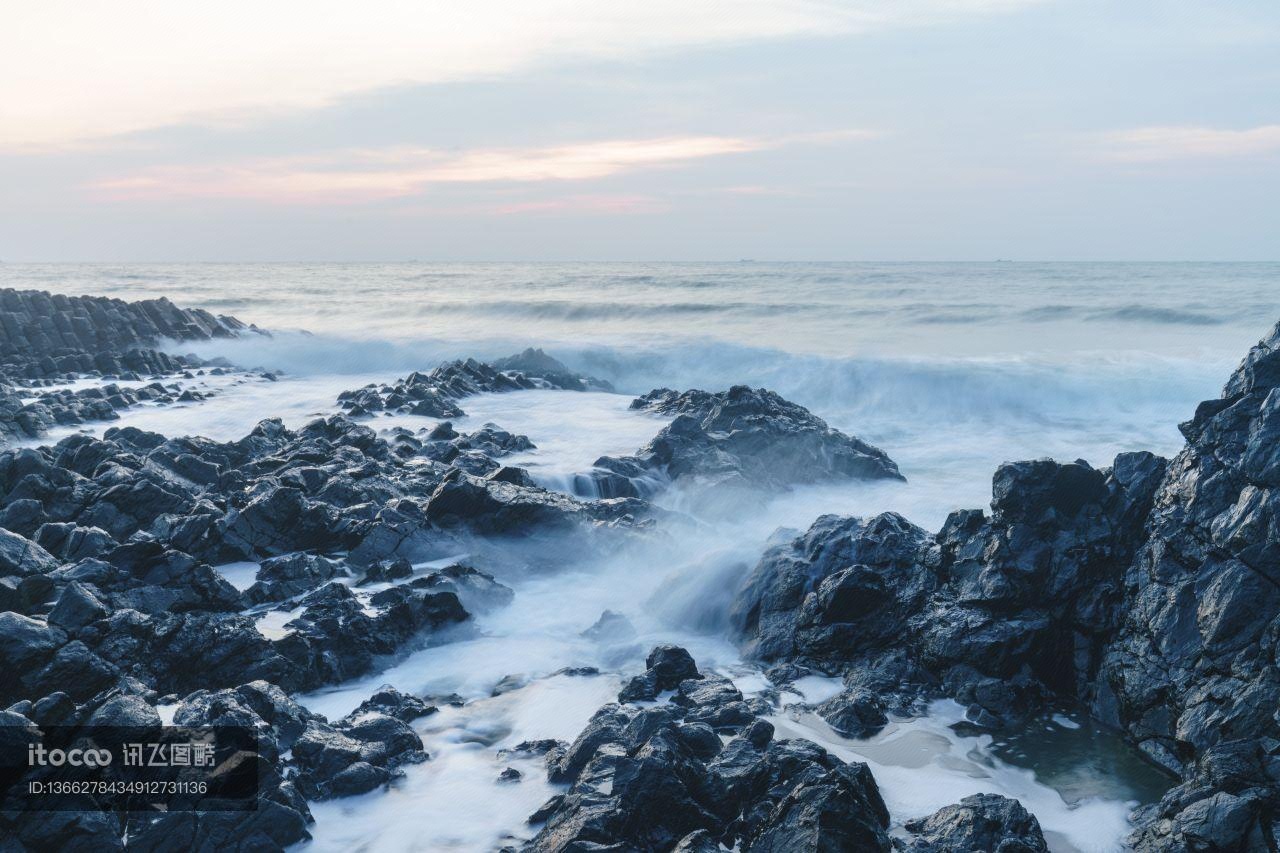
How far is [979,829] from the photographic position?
6344 mm

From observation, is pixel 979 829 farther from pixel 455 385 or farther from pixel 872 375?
pixel 872 375

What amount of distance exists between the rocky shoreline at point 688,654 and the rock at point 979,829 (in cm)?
2

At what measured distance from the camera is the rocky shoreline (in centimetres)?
638

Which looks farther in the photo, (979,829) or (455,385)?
(455,385)

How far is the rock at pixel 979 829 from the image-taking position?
6207 mm

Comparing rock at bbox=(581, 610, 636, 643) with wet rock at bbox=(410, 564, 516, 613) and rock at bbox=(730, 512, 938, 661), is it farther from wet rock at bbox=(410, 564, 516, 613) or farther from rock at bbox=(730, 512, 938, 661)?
wet rock at bbox=(410, 564, 516, 613)

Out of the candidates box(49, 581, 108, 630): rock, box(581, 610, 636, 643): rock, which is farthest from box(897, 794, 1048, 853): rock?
box(49, 581, 108, 630): rock

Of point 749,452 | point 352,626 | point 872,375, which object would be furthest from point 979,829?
point 872,375

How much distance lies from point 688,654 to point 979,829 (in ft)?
12.0

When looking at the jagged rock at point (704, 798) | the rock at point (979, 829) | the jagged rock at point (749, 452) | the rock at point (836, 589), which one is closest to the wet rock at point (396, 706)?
the jagged rock at point (704, 798)

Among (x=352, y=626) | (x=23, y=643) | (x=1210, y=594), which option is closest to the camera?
(x=23, y=643)

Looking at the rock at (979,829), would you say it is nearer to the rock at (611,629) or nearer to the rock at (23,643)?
the rock at (611,629)

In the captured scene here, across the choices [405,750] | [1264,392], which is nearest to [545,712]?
[405,750]

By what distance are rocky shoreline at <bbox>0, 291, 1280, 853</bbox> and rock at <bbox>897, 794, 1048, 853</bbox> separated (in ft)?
0.08
